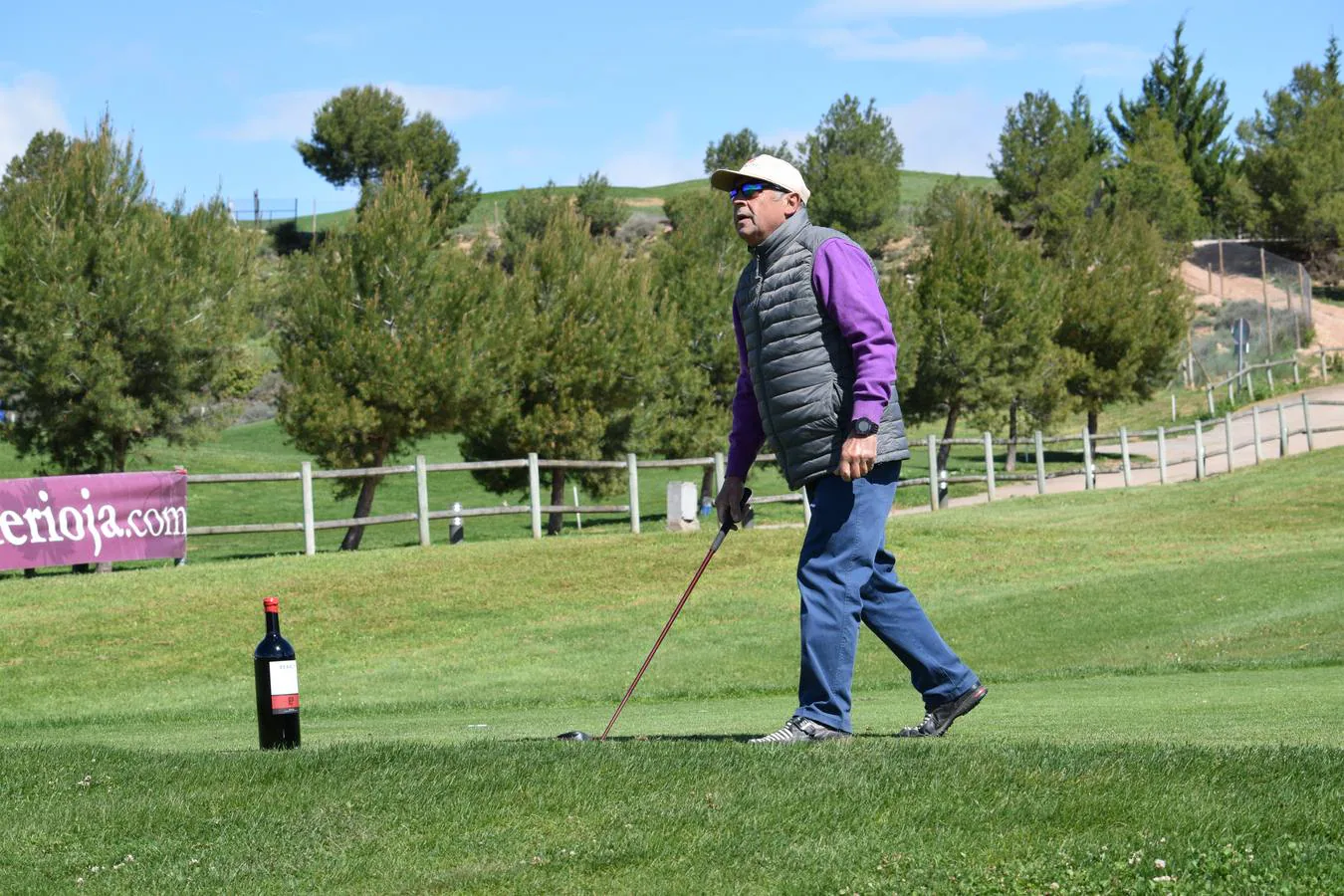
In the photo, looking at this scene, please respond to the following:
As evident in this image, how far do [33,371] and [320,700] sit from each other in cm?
1671

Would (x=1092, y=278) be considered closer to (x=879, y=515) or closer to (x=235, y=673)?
(x=235, y=673)

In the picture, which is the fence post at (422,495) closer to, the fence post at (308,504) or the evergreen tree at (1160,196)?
the fence post at (308,504)

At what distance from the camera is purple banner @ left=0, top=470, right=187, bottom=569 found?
1939cm

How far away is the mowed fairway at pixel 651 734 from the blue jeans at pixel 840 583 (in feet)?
1.24

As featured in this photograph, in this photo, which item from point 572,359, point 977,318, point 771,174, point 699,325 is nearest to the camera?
point 771,174

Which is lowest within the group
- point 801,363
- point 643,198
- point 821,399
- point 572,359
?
point 821,399

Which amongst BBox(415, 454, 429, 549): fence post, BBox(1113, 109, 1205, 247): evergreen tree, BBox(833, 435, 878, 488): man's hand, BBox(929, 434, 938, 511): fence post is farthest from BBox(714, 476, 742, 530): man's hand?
BBox(1113, 109, 1205, 247): evergreen tree

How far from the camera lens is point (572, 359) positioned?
1395 inches

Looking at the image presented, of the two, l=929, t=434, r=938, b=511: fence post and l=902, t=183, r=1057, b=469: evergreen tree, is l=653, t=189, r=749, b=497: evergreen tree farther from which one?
l=902, t=183, r=1057, b=469: evergreen tree

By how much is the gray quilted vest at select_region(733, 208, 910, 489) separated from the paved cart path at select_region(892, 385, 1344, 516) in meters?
31.5

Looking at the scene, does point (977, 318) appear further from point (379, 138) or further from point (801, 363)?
point (379, 138)

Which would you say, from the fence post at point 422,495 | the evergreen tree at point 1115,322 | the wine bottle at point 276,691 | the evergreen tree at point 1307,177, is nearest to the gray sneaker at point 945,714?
the wine bottle at point 276,691

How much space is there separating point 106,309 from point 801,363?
78.6 feet

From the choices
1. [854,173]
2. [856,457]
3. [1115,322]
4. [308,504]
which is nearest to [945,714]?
[856,457]
